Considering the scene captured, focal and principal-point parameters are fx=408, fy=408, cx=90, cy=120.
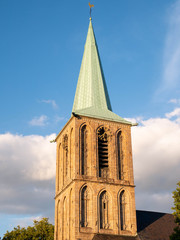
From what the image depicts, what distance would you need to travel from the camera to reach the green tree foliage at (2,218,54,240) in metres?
47.9

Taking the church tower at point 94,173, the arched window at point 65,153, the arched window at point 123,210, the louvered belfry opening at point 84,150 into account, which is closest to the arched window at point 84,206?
the church tower at point 94,173

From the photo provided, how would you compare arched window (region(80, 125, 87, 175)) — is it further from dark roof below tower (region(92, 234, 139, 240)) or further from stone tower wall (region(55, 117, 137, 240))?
dark roof below tower (region(92, 234, 139, 240))

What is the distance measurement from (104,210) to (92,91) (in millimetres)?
12738

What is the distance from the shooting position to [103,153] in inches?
1506

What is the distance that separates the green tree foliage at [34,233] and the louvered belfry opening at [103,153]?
15.3 metres

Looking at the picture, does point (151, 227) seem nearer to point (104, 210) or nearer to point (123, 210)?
point (123, 210)

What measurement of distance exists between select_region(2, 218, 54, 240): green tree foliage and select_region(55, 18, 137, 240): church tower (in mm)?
10694

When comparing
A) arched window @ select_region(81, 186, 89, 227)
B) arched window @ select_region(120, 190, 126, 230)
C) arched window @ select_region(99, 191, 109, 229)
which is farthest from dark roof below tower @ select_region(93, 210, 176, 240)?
arched window @ select_region(81, 186, 89, 227)

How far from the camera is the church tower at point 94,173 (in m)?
34.7

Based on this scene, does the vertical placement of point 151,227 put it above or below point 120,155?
below

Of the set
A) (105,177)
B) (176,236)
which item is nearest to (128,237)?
(105,177)

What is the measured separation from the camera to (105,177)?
120 ft

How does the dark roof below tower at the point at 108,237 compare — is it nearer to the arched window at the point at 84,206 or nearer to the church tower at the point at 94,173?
the church tower at the point at 94,173

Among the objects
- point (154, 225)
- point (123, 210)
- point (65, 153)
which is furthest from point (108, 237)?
point (65, 153)
